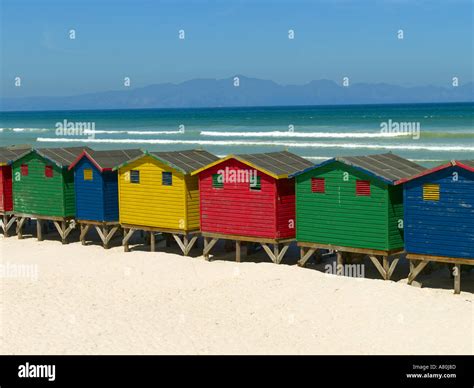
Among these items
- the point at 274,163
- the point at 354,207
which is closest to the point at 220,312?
the point at 354,207

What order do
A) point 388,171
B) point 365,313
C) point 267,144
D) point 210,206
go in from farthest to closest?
point 267,144
point 210,206
point 388,171
point 365,313

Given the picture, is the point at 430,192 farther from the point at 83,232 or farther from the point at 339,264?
the point at 83,232

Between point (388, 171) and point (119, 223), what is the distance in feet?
33.1

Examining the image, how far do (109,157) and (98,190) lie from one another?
4.27 ft

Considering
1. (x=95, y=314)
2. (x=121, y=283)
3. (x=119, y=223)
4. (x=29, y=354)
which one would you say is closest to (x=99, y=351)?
(x=29, y=354)

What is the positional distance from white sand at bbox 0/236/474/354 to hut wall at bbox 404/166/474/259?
117cm

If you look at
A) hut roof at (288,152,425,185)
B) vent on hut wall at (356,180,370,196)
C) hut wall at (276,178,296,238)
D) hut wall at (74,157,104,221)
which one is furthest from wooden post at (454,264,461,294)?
hut wall at (74,157,104,221)

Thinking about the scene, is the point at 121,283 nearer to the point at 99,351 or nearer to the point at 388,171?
the point at 99,351

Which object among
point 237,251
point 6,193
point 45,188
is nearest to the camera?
point 237,251

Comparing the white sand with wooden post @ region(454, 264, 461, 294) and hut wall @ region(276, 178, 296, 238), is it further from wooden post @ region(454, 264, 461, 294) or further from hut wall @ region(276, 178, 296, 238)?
hut wall @ region(276, 178, 296, 238)

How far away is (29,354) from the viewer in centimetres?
1706

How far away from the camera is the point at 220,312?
20078 mm

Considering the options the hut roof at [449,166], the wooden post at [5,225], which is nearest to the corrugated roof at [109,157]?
the wooden post at [5,225]

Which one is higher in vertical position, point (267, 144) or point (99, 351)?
point (267, 144)
